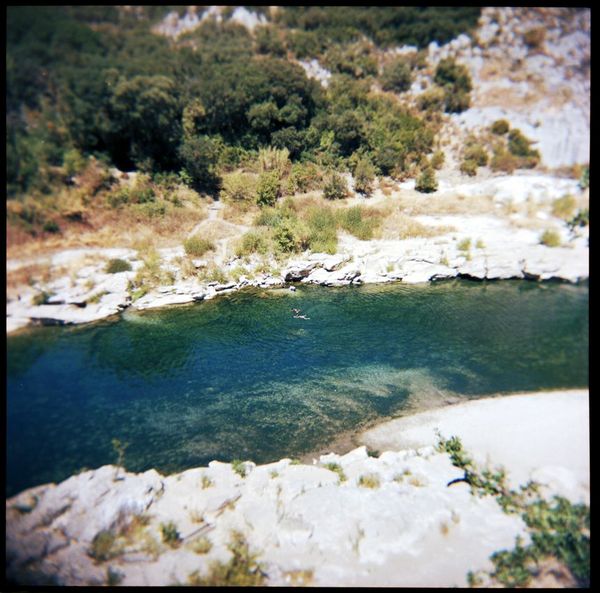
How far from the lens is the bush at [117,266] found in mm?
10723

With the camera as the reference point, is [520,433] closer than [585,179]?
Yes

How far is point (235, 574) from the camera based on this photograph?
498 centimetres

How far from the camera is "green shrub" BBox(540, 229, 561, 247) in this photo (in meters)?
8.00

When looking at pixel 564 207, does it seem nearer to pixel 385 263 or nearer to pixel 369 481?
pixel 385 263

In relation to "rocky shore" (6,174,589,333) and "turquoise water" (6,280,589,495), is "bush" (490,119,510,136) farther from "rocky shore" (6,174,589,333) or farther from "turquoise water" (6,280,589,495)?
"turquoise water" (6,280,589,495)

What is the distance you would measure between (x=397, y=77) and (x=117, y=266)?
1790 cm

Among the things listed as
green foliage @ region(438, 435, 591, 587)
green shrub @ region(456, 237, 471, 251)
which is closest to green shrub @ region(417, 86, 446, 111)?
green shrub @ region(456, 237, 471, 251)

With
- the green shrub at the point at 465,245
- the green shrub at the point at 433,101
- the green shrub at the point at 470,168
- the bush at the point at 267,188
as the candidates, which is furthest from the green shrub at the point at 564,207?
the green shrub at the point at 433,101

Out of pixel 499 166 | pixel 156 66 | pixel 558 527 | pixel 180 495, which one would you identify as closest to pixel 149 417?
pixel 180 495

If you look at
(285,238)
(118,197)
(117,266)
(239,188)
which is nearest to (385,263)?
(285,238)

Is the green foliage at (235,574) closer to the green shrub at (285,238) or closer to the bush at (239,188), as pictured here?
the green shrub at (285,238)

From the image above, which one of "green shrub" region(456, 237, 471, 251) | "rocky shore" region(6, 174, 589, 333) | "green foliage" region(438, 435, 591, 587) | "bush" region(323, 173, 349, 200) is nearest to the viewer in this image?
"green foliage" region(438, 435, 591, 587)

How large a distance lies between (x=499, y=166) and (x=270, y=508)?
49.8ft

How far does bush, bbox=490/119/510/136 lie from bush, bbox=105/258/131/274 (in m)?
16.7
